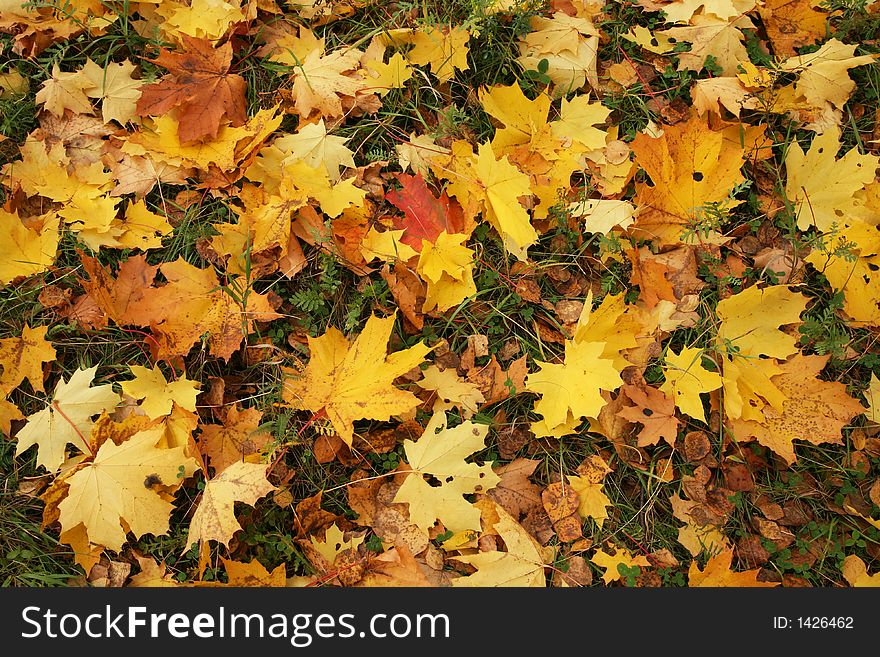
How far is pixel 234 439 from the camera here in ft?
6.89

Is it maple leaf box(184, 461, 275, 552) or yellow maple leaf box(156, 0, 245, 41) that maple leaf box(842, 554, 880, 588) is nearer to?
maple leaf box(184, 461, 275, 552)

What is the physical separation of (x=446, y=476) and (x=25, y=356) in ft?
4.67

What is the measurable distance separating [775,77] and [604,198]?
0.76 meters

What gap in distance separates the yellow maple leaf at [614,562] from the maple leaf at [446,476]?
0.41m

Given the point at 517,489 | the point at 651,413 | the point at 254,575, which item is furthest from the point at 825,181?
the point at 254,575

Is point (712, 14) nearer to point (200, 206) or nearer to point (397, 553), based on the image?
point (200, 206)

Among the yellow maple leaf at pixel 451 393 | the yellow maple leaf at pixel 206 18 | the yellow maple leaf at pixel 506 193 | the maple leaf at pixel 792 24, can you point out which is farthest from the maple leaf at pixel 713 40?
the yellow maple leaf at pixel 206 18

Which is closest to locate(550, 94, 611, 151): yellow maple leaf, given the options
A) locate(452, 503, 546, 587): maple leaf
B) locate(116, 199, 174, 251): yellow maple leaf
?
locate(452, 503, 546, 587): maple leaf

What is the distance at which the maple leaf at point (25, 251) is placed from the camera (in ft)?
7.11

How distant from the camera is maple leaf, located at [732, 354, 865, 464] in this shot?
2.11 metres

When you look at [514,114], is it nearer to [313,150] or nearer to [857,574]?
[313,150]

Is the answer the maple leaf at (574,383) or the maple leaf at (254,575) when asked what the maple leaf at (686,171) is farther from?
the maple leaf at (254,575)

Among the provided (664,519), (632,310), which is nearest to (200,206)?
(632,310)

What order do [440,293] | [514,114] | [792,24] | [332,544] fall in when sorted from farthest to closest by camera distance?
[792,24] → [514,114] → [440,293] → [332,544]
